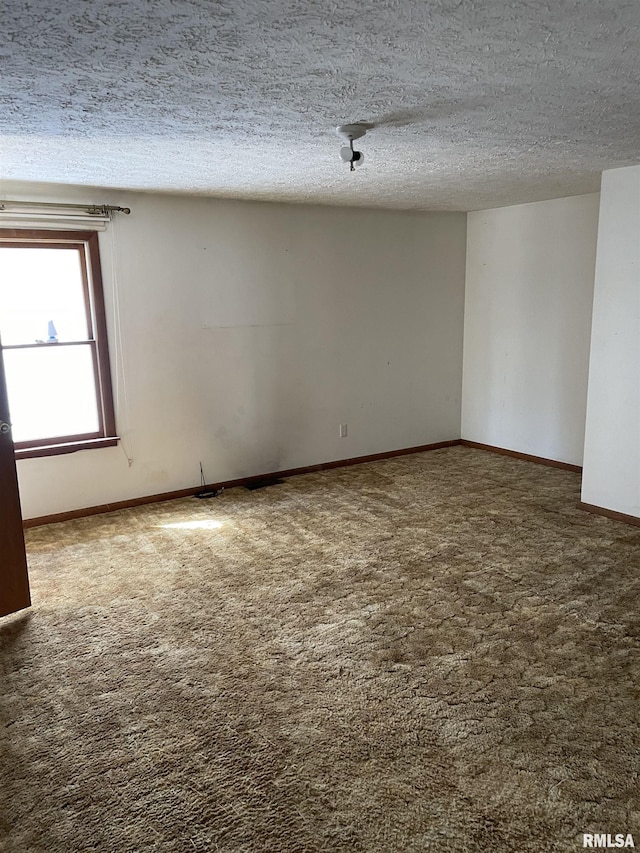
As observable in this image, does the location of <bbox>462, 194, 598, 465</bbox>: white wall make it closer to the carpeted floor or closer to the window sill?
the carpeted floor

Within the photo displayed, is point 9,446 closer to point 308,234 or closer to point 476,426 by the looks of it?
point 308,234

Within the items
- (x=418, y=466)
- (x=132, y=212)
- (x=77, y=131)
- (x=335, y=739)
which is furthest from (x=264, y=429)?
(x=335, y=739)

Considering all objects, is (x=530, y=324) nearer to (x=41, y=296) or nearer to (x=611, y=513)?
(x=611, y=513)

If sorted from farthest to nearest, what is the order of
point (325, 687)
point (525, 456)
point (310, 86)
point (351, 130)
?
point (525, 456), point (351, 130), point (325, 687), point (310, 86)

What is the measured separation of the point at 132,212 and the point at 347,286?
1.99 meters

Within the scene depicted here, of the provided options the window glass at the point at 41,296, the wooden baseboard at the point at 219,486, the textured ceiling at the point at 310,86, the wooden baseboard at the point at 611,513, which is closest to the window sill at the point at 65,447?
the wooden baseboard at the point at 219,486

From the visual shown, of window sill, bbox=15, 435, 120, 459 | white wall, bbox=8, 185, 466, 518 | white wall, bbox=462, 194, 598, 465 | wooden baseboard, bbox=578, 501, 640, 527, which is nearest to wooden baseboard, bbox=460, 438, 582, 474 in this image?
white wall, bbox=462, 194, 598, 465

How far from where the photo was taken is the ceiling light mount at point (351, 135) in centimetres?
278

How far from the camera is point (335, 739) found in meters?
Result: 2.28

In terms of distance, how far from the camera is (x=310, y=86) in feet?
7.29

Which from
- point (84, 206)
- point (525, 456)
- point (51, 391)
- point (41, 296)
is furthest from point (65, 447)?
point (525, 456)

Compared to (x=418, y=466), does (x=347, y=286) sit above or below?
above

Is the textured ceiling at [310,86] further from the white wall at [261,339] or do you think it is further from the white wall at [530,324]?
the white wall at [530,324]

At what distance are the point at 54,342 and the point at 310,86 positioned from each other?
294cm
